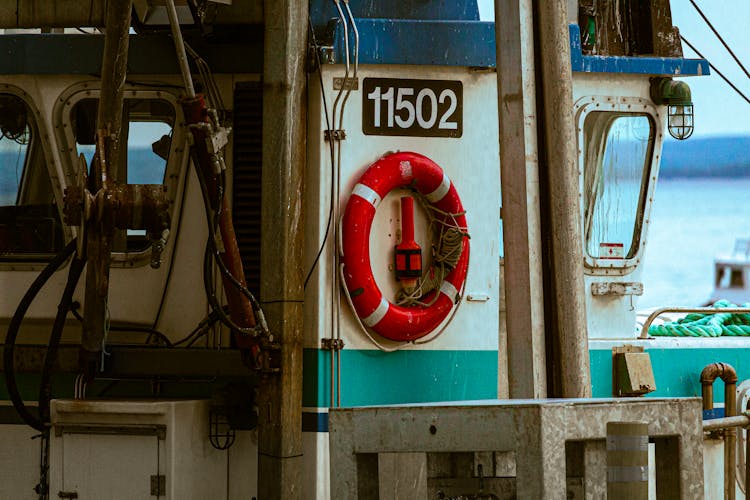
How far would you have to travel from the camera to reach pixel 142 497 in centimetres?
603

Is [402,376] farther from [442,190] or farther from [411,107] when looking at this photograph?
[411,107]

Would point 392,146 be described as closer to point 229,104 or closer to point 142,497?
point 229,104

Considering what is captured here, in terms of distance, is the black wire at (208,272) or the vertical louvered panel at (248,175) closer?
the black wire at (208,272)

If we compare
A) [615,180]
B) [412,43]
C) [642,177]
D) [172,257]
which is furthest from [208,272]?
[642,177]

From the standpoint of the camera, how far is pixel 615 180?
713 centimetres

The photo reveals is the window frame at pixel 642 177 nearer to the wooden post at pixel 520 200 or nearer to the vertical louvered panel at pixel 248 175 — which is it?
the wooden post at pixel 520 200

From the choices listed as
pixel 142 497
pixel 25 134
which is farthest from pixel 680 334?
pixel 25 134

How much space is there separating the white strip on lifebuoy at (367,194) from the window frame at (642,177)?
143 centimetres

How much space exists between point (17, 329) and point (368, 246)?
1911 mm

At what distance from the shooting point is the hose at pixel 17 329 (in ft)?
20.1

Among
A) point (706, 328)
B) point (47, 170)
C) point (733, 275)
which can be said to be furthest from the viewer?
point (733, 275)

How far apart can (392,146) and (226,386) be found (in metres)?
1.57

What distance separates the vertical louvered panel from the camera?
6539mm

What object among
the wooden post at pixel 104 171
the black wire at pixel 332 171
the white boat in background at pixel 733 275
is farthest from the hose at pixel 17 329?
the white boat in background at pixel 733 275
